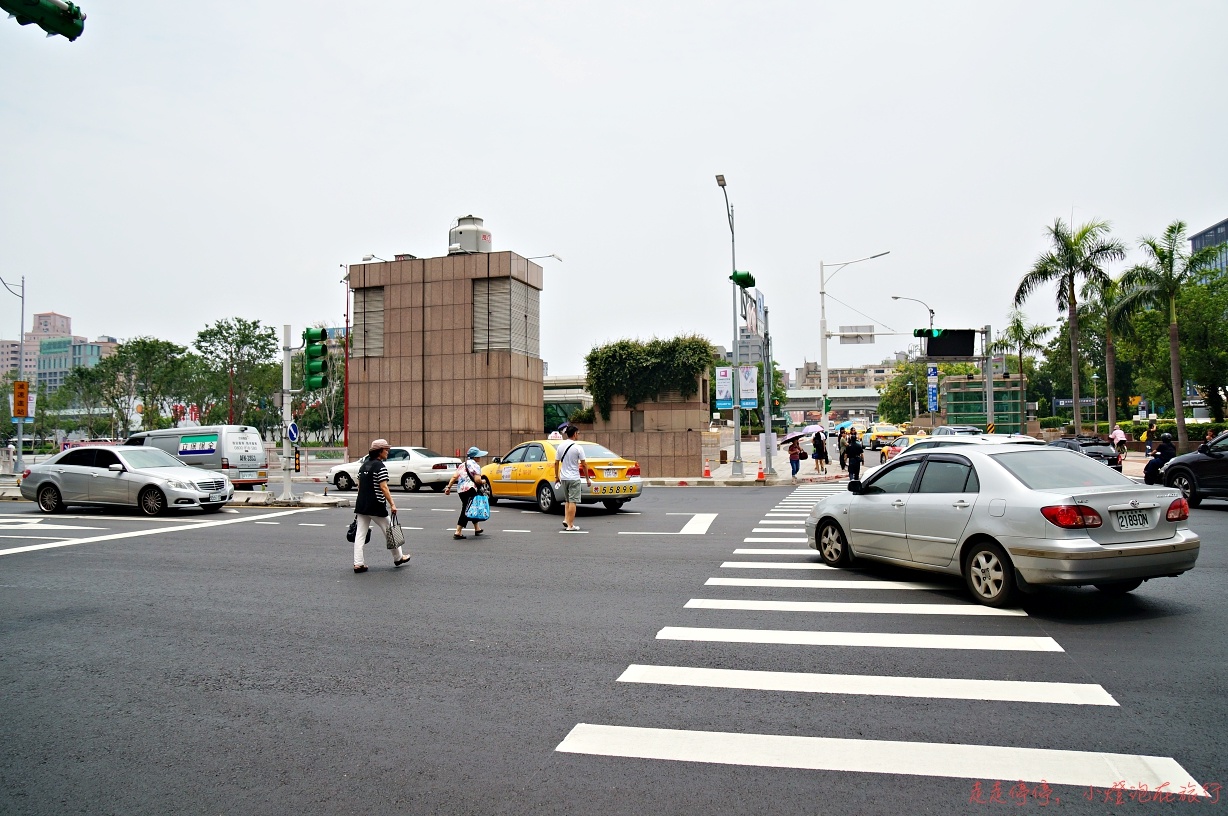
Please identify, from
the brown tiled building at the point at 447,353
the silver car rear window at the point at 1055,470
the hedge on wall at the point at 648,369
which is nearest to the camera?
the silver car rear window at the point at 1055,470

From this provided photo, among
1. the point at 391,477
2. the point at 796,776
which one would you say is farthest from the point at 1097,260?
the point at 796,776

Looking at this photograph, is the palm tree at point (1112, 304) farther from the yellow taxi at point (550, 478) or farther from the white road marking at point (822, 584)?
the white road marking at point (822, 584)

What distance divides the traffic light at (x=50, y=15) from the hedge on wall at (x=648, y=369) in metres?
33.0

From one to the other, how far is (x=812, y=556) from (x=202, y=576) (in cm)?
796

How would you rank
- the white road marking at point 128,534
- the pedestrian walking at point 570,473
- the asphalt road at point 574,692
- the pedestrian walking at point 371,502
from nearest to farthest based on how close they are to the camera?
the asphalt road at point 574,692 < the pedestrian walking at point 371,502 < the white road marking at point 128,534 < the pedestrian walking at point 570,473

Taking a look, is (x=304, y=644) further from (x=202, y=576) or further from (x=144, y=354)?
(x=144, y=354)

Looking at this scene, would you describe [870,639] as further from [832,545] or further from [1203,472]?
[1203,472]

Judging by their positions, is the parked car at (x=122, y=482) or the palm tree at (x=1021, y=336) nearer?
the parked car at (x=122, y=482)

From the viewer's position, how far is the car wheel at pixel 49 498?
18.6m

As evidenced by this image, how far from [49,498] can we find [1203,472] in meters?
24.2

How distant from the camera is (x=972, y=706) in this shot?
5281 mm

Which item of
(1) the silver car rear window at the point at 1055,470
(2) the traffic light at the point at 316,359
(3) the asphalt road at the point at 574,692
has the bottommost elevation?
(3) the asphalt road at the point at 574,692

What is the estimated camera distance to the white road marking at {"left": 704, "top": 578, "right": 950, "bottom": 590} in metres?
9.27

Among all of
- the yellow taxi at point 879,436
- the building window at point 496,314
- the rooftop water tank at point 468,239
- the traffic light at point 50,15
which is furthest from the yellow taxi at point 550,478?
the yellow taxi at point 879,436
